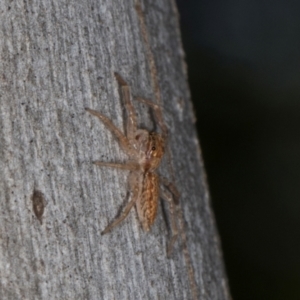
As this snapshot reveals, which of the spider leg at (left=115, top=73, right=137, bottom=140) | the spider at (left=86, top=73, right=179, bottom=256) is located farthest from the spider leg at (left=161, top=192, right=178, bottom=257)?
the spider leg at (left=115, top=73, right=137, bottom=140)

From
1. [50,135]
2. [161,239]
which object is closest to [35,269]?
[50,135]

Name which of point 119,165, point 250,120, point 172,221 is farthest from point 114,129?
point 250,120

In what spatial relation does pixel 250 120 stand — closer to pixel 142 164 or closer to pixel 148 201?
pixel 142 164

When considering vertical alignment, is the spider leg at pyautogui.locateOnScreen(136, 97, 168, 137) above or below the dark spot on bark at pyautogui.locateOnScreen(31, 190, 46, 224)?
above

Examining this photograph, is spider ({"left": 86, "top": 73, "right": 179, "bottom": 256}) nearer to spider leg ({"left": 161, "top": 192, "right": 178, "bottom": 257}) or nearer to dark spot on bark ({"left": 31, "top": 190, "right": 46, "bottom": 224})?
spider leg ({"left": 161, "top": 192, "right": 178, "bottom": 257})

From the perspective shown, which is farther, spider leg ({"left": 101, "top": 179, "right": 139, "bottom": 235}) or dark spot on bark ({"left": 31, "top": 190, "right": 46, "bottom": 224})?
spider leg ({"left": 101, "top": 179, "right": 139, "bottom": 235})

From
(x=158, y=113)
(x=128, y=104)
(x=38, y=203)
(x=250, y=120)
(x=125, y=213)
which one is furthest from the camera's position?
A: (x=250, y=120)

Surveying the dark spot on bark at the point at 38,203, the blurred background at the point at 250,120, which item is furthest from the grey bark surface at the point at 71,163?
the blurred background at the point at 250,120
